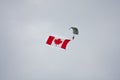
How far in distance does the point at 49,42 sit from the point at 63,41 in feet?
13.8

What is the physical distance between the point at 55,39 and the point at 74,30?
6744 mm

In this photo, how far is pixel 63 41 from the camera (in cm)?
5444

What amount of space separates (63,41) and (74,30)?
175 inches

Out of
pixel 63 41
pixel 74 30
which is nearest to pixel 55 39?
pixel 63 41

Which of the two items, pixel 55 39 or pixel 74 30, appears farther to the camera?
pixel 55 39

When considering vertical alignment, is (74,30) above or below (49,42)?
above

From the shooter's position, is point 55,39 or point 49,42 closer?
point 49,42

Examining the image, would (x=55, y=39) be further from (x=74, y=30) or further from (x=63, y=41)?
(x=74, y=30)

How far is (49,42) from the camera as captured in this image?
5209cm

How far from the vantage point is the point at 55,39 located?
56375 mm

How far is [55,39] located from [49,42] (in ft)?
15.0
